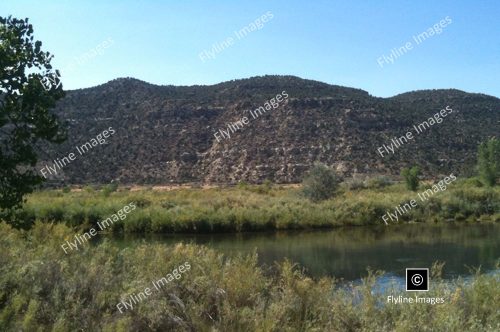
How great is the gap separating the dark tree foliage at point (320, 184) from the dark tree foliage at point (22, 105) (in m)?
37.4

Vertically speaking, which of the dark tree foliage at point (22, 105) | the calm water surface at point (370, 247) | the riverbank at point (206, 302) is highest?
the dark tree foliage at point (22, 105)

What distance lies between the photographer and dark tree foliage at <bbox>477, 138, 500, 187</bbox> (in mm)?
52750

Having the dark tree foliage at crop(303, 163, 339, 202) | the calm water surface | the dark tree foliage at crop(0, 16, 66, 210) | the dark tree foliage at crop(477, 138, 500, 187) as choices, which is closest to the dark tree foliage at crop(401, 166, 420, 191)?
the dark tree foliage at crop(303, 163, 339, 202)

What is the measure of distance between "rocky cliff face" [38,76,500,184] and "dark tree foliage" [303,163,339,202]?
1454cm

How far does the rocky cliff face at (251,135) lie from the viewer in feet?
198

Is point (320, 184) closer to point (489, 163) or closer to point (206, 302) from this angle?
point (489, 163)

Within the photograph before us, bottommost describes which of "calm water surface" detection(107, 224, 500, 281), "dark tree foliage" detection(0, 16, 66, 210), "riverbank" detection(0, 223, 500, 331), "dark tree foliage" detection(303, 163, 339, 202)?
"calm water surface" detection(107, 224, 500, 281)

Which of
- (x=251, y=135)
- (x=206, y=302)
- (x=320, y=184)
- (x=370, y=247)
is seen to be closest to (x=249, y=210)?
(x=320, y=184)

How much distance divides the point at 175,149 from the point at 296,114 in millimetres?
15205

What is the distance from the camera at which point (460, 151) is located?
63781 millimetres

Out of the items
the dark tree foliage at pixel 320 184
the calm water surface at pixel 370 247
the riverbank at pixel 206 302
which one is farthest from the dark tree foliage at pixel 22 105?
the dark tree foliage at pixel 320 184

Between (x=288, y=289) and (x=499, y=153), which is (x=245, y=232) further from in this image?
(x=499, y=153)

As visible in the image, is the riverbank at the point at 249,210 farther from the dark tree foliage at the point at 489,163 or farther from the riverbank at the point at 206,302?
the riverbank at the point at 206,302

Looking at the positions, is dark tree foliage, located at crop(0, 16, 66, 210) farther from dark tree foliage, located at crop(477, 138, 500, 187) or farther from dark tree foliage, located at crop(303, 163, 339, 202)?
dark tree foliage, located at crop(477, 138, 500, 187)
